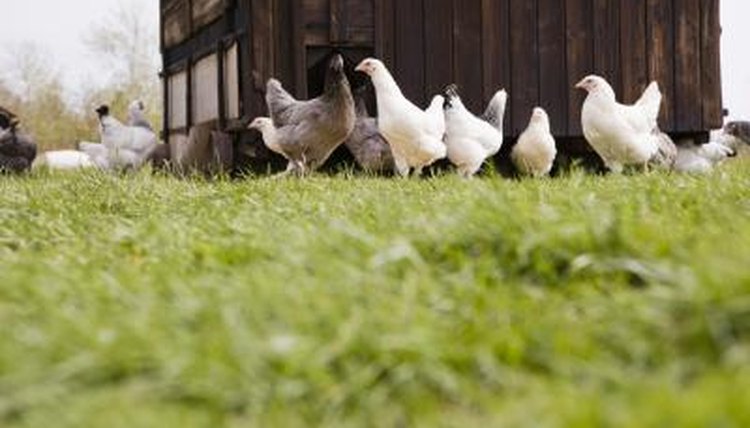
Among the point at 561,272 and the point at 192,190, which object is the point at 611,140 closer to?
the point at 192,190

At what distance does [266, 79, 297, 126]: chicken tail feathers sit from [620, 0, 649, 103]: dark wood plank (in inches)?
168

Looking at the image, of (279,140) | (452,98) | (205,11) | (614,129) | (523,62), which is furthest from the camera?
(205,11)

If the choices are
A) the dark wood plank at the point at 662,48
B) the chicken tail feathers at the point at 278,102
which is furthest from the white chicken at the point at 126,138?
the dark wood plank at the point at 662,48

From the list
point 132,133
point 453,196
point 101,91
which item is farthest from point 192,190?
point 101,91

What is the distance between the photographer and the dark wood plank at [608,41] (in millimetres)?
12008

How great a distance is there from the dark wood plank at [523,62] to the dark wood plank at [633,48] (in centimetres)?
113

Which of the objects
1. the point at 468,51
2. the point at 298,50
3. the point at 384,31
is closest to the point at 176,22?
the point at 298,50

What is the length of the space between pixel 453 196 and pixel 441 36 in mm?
6500

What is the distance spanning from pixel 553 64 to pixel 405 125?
3.34 meters

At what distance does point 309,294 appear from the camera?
2.94 m

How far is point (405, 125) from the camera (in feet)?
30.0

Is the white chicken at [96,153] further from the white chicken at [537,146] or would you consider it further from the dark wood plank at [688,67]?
the dark wood plank at [688,67]

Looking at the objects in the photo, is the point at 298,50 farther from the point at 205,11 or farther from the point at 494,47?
the point at 205,11

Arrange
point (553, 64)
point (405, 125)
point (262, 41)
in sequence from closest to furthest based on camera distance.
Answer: point (405, 125)
point (262, 41)
point (553, 64)
